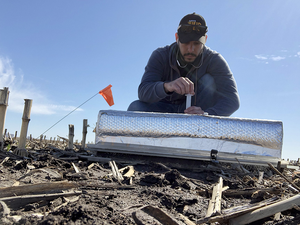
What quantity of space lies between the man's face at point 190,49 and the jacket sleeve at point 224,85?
0.36 metres

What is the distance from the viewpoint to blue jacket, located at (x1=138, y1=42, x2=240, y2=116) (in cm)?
369

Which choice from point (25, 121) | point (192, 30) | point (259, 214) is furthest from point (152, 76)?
point (259, 214)

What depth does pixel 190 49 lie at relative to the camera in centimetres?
373

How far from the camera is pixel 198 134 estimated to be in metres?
2.79

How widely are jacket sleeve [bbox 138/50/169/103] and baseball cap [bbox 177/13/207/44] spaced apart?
57 centimetres

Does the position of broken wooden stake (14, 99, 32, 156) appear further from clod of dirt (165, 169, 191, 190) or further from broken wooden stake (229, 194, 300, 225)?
broken wooden stake (229, 194, 300, 225)

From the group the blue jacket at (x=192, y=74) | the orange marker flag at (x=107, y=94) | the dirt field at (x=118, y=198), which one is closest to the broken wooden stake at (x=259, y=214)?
the dirt field at (x=118, y=198)

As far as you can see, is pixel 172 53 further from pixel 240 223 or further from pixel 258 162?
pixel 240 223

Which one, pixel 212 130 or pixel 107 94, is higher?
pixel 107 94

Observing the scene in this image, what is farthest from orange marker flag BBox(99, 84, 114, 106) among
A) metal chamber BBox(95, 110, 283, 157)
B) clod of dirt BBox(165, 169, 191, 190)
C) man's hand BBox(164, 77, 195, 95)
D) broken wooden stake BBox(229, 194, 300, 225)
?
broken wooden stake BBox(229, 194, 300, 225)

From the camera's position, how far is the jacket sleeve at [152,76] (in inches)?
143

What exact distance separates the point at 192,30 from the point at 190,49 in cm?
29

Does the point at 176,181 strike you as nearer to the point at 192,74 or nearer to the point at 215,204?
the point at 215,204

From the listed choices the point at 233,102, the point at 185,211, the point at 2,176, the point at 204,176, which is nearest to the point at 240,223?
the point at 185,211
